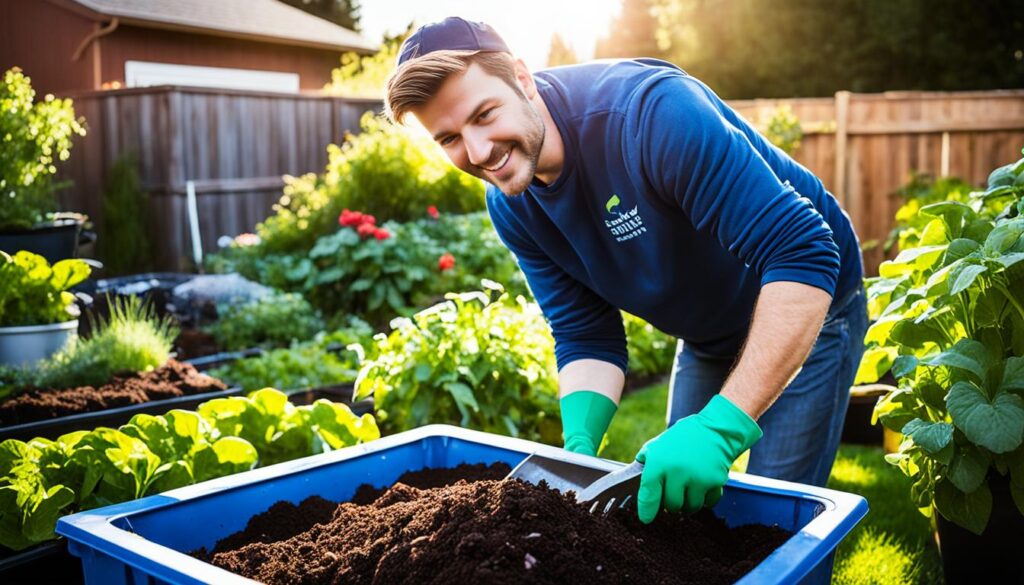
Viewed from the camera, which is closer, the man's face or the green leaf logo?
the man's face

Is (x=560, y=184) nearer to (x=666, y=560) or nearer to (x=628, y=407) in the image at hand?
(x=666, y=560)

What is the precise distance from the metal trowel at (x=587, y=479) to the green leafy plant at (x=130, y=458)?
0.85 meters

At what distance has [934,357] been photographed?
1.82m

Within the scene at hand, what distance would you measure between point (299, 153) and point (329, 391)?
757cm

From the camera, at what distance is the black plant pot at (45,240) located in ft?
14.4

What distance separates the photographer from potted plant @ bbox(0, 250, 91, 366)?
354 cm

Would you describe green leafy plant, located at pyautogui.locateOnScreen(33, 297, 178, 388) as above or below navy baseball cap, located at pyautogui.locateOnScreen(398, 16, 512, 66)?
below

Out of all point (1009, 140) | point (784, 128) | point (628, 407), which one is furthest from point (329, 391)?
point (1009, 140)

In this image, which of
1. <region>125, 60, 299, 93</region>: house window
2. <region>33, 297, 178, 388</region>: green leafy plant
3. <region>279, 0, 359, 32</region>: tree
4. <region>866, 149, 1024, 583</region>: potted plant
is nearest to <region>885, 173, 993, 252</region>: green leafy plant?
<region>866, 149, 1024, 583</region>: potted plant

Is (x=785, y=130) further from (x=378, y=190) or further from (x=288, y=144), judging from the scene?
(x=288, y=144)

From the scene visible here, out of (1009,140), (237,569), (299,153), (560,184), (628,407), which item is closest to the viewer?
(237,569)

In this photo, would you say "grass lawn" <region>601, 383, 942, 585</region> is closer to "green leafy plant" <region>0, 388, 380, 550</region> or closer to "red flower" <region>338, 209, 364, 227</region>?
"green leafy plant" <region>0, 388, 380, 550</region>

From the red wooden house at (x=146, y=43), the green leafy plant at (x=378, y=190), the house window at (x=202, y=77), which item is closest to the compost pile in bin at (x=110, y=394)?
the green leafy plant at (x=378, y=190)

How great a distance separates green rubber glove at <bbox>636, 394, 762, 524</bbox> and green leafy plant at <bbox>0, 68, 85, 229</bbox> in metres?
4.08
